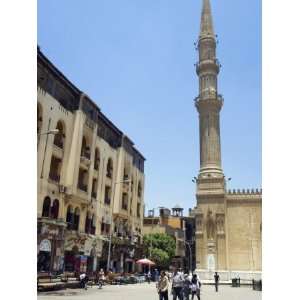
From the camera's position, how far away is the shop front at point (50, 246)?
21595 millimetres

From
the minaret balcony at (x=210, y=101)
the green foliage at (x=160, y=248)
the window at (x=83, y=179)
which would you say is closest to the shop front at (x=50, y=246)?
the window at (x=83, y=179)

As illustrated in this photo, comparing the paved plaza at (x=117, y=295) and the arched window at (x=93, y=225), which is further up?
the arched window at (x=93, y=225)

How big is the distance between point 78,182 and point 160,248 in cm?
2195

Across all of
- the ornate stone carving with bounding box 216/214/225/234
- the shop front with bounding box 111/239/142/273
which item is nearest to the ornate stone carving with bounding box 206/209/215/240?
the ornate stone carving with bounding box 216/214/225/234

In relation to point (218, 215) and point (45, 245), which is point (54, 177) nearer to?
point (45, 245)

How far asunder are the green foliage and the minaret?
9.65 m

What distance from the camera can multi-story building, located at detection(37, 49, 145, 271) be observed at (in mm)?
22312

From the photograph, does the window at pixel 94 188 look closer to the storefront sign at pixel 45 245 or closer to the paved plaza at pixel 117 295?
the storefront sign at pixel 45 245

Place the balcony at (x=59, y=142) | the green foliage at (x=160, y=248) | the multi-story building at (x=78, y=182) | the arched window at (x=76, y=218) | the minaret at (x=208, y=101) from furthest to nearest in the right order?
the green foliage at (x=160, y=248) < the minaret at (x=208, y=101) < the arched window at (x=76, y=218) < the balcony at (x=59, y=142) < the multi-story building at (x=78, y=182)

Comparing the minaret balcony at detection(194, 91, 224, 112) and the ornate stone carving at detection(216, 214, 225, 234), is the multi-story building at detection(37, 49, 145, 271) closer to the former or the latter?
the ornate stone carving at detection(216, 214, 225, 234)

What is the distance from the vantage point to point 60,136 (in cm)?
2491

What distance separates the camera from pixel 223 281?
122 feet
